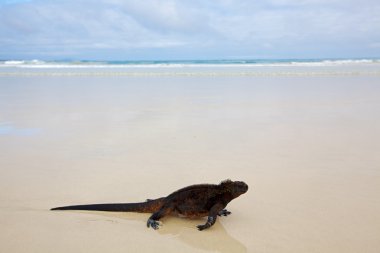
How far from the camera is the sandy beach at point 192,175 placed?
3.02 m

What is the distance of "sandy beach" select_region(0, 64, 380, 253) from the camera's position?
3.02m

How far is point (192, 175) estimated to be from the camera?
4.53 m

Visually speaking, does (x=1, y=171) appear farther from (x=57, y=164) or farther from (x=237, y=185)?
(x=237, y=185)

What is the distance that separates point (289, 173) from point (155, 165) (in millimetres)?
1676

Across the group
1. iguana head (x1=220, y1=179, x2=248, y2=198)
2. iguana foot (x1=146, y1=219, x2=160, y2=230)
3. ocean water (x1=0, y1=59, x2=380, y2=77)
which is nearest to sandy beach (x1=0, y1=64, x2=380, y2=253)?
iguana foot (x1=146, y1=219, x2=160, y2=230)

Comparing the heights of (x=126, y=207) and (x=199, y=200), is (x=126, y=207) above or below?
below

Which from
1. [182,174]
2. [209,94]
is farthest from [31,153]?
[209,94]

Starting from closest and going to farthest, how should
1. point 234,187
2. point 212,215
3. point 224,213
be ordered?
1. point 212,215
2. point 234,187
3. point 224,213

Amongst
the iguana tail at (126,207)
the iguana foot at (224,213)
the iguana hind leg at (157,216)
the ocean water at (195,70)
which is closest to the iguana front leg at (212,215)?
the iguana foot at (224,213)

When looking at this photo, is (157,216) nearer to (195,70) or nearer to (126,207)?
(126,207)

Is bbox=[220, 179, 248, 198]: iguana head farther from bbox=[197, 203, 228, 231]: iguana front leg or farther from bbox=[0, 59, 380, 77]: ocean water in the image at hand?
bbox=[0, 59, 380, 77]: ocean water

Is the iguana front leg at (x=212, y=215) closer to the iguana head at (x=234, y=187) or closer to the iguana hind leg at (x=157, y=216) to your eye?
the iguana head at (x=234, y=187)

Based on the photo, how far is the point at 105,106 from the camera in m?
10.4

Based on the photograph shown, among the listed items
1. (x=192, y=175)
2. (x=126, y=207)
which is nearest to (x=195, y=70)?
(x=192, y=175)
